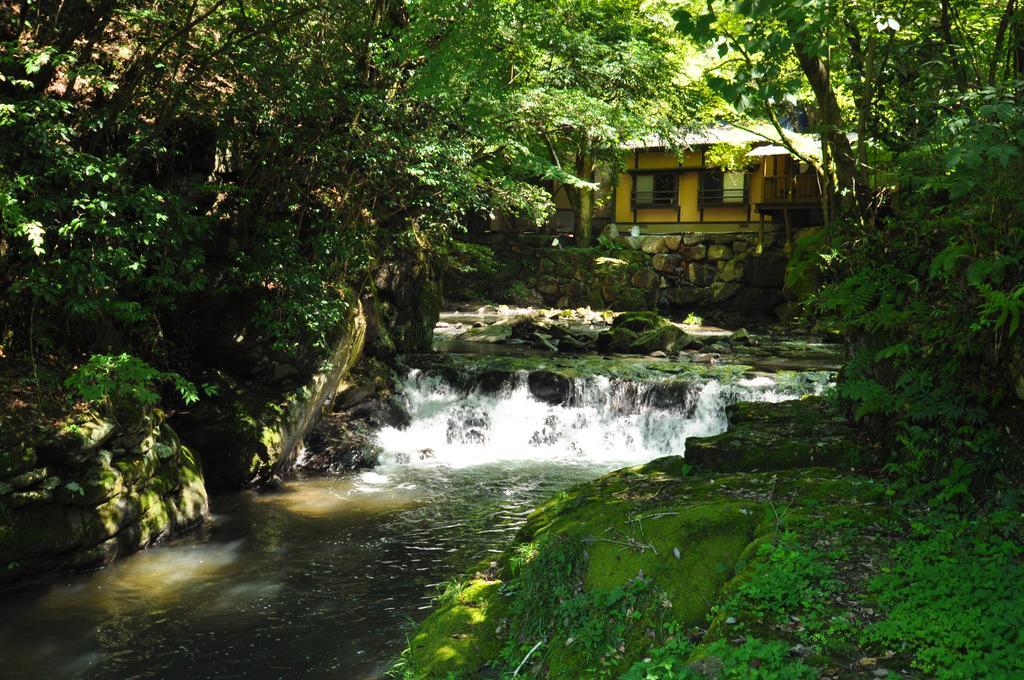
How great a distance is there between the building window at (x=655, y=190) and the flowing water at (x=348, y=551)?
760 inches

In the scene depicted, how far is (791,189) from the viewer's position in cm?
2770

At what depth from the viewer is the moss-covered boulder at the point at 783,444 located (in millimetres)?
6664

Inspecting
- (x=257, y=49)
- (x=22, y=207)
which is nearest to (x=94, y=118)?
(x=22, y=207)

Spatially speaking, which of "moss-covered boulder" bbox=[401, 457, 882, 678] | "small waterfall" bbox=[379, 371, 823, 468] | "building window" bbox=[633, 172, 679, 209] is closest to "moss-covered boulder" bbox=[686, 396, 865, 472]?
"moss-covered boulder" bbox=[401, 457, 882, 678]

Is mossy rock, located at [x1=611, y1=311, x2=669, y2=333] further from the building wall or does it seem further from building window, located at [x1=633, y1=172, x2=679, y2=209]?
building window, located at [x1=633, y1=172, x2=679, y2=209]

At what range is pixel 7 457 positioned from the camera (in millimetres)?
7367

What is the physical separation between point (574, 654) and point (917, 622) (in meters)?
1.85

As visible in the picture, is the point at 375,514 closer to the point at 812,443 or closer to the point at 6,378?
the point at 6,378

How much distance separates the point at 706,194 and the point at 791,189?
486 centimetres

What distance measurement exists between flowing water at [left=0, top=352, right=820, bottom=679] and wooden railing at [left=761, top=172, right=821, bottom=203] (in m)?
14.6

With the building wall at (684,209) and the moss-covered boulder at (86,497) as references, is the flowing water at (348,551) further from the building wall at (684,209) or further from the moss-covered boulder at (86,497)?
the building wall at (684,209)

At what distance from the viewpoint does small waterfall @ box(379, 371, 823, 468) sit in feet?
45.0

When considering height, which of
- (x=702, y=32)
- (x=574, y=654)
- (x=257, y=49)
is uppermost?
(x=257, y=49)

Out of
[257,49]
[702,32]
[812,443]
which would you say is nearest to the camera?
[702,32]
